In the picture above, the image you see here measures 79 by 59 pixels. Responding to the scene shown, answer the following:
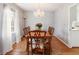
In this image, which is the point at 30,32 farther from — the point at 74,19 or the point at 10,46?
the point at 74,19

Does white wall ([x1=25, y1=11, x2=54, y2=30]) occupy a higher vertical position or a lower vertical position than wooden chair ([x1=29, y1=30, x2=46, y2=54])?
higher

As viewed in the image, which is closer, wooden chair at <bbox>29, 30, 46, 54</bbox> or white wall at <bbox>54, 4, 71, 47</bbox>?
wooden chair at <bbox>29, 30, 46, 54</bbox>

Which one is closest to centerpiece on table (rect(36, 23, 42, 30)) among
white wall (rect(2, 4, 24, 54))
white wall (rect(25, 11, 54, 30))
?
white wall (rect(25, 11, 54, 30))

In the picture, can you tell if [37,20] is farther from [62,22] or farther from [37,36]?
[62,22]

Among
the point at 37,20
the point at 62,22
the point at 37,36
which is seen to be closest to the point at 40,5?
the point at 37,20

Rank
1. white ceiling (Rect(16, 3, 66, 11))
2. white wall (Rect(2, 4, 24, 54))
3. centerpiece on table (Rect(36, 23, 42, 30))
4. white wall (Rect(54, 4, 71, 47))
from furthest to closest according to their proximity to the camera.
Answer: white wall (Rect(54, 4, 71, 47)) < centerpiece on table (Rect(36, 23, 42, 30)) < white wall (Rect(2, 4, 24, 54)) < white ceiling (Rect(16, 3, 66, 11))

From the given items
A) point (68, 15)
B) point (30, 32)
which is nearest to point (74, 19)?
point (68, 15)

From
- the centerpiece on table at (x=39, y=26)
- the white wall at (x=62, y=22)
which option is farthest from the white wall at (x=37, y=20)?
the white wall at (x=62, y=22)

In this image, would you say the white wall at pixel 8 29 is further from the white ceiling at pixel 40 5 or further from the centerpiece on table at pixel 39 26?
the centerpiece on table at pixel 39 26

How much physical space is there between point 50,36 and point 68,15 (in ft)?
3.21

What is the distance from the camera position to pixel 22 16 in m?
2.77

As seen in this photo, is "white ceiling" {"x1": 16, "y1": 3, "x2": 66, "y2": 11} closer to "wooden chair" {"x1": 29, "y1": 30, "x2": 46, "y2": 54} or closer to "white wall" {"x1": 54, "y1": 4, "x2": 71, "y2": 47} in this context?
"white wall" {"x1": 54, "y1": 4, "x2": 71, "y2": 47}

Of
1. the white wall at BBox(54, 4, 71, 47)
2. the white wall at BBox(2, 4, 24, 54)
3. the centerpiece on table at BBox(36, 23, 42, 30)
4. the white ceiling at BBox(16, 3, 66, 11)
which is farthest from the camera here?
the white wall at BBox(54, 4, 71, 47)

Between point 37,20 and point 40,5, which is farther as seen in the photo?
point 37,20
